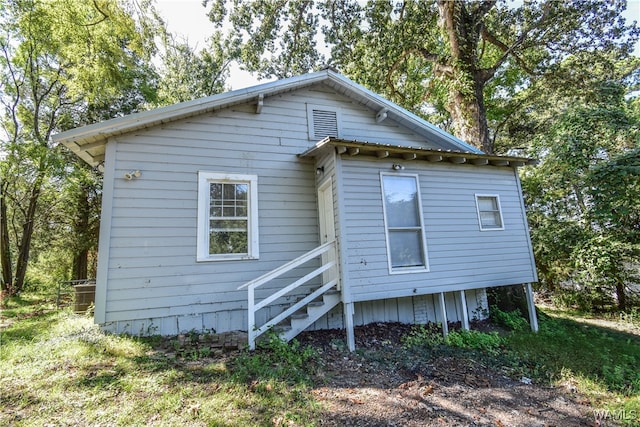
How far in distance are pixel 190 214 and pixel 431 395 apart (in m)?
4.66

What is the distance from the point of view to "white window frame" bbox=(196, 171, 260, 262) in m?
5.46

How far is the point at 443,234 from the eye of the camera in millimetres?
6109

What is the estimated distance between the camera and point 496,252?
659 cm

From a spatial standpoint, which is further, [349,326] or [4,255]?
[4,255]

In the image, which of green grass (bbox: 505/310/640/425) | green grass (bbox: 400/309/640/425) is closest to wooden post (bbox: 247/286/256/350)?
green grass (bbox: 400/309/640/425)

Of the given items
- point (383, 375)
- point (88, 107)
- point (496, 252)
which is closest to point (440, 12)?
point (496, 252)

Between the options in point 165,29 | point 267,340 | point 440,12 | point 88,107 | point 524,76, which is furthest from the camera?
point 524,76

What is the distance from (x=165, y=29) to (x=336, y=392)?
31.1 feet

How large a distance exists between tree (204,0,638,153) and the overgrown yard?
231 inches

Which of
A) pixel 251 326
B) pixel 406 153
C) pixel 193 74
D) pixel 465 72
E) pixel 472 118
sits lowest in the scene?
pixel 251 326

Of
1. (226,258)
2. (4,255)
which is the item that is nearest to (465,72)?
(226,258)

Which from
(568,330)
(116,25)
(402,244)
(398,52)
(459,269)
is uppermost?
(398,52)

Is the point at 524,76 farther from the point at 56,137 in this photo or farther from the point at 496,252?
the point at 56,137

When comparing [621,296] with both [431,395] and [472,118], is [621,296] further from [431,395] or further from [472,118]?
[431,395]
